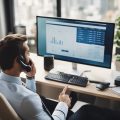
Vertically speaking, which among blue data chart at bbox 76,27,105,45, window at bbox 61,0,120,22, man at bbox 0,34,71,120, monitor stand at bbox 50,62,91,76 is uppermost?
window at bbox 61,0,120,22

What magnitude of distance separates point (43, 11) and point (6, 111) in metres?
1.96

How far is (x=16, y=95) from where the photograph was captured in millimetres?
1510

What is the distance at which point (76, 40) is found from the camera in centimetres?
213

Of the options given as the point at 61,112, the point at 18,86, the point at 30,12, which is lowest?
the point at 61,112

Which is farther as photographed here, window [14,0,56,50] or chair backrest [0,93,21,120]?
window [14,0,56,50]

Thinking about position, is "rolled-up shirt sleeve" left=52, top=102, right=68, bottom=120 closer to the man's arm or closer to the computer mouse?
the man's arm

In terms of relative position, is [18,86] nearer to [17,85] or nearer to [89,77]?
[17,85]

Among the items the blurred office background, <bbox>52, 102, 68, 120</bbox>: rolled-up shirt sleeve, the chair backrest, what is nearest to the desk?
<bbox>52, 102, 68, 120</bbox>: rolled-up shirt sleeve

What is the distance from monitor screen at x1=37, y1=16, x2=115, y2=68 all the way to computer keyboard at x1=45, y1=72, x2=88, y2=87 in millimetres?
161

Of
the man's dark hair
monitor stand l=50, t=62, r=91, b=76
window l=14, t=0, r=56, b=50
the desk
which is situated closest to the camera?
the man's dark hair

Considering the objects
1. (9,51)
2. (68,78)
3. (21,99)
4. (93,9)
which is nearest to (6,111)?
(21,99)

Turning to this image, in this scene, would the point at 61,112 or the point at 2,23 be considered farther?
the point at 2,23

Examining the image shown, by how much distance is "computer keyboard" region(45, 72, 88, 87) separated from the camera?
1.99m

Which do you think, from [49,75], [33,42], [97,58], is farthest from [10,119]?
[33,42]
